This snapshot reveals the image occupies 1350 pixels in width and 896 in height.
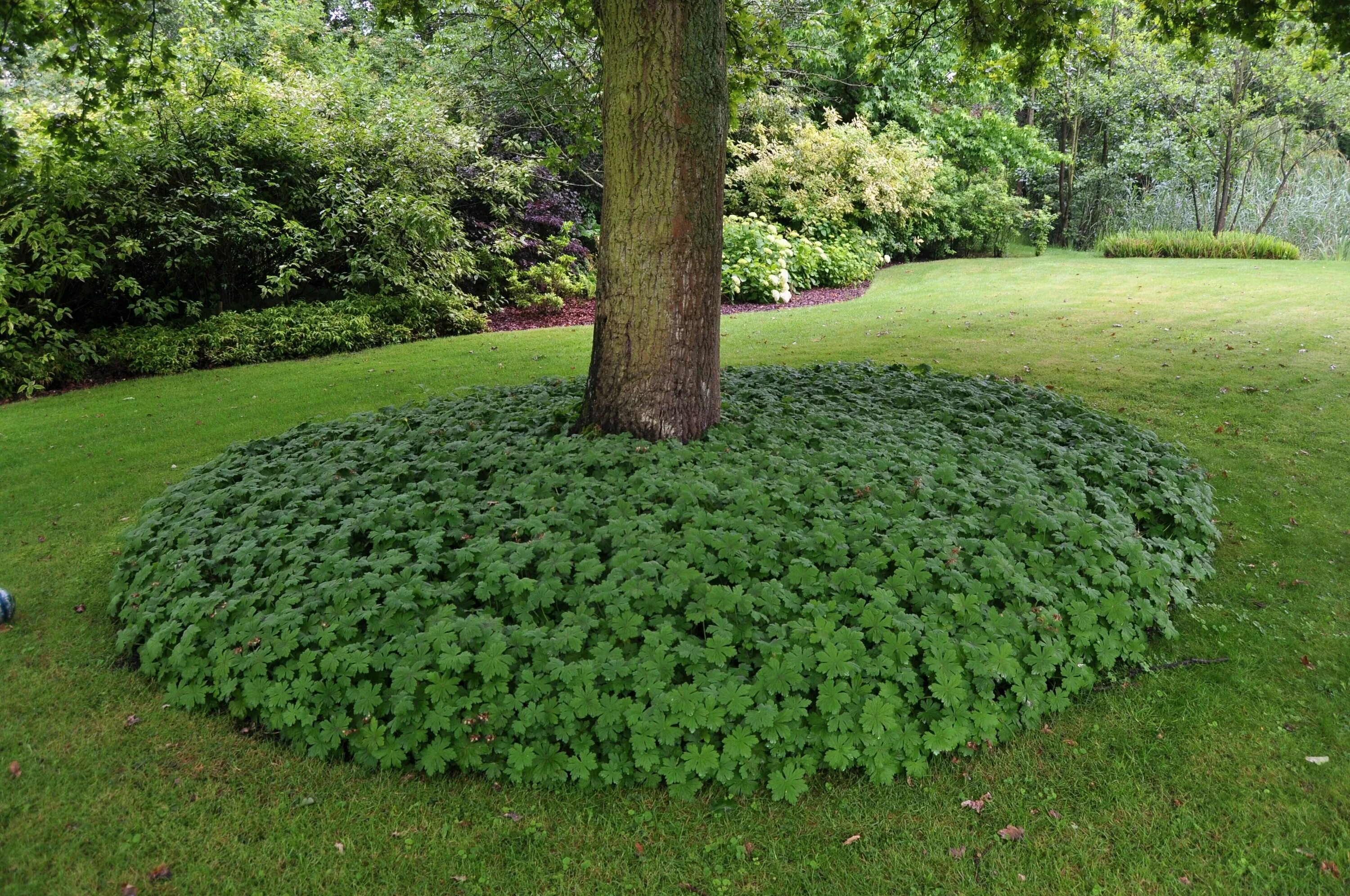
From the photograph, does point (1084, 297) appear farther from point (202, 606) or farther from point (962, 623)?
point (202, 606)

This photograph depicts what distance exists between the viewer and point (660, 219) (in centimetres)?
443

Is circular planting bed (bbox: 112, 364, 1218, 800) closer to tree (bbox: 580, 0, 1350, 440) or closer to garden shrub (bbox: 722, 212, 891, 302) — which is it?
tree (bbox: 580, 0, 1350, 440)

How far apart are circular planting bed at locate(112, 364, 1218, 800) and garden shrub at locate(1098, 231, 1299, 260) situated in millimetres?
16428

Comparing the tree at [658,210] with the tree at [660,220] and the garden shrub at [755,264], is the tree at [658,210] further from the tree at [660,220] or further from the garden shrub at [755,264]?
the garden shrub at [755,264]

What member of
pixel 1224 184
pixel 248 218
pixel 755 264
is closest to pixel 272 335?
pixel 248 218

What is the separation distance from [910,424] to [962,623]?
87.9 inches

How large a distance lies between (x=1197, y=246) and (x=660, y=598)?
19.8 m

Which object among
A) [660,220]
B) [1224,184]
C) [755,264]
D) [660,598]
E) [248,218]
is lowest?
[660,598]

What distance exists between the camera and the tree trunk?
4312mm

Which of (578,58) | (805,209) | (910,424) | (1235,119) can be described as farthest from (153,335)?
(1235,119)

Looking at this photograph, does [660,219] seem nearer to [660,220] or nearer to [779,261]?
[660,220]

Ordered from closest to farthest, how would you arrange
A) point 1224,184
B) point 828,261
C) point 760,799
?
→ point 760,799
point 828,261
point 1224,184

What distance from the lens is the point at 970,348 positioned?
939cm

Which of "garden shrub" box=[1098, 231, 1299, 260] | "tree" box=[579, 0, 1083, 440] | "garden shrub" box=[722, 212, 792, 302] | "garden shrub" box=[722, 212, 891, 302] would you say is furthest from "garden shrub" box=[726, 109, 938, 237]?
"tree" box=[579, 0, 1083, 440]
